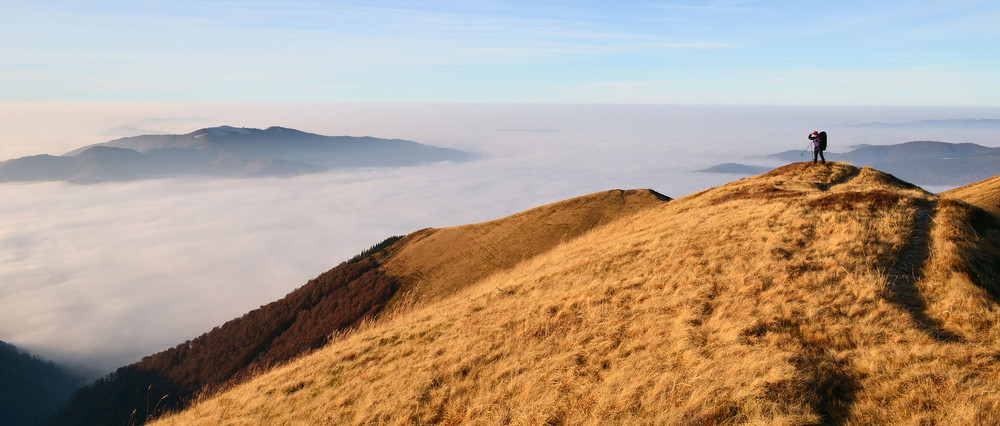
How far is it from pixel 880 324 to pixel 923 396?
3.45 meters

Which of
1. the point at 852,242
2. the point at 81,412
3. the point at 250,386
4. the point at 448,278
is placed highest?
the point at 852,242

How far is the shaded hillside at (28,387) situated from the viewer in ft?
382

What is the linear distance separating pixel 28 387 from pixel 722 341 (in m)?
192

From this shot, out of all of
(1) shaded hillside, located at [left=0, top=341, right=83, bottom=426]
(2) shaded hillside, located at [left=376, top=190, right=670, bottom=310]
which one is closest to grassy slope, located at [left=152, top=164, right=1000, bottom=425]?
(2) shaded hillside, located at [left=376, top=190, right=670, bottom=310]

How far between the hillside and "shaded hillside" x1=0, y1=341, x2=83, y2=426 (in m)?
87.6

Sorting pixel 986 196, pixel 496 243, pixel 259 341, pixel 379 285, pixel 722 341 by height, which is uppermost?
pixel 986 196

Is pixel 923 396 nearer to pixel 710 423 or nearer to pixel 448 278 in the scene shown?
pixel 710 423

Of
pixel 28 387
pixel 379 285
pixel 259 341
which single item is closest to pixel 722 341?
pixel 379 285

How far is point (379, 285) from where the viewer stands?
4284cm

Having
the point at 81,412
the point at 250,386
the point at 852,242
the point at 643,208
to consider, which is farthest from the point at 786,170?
the point at 81,412

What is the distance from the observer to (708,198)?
31.0m

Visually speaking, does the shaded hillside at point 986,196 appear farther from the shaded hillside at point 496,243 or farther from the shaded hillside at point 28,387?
the shaded hillside at point 28,387

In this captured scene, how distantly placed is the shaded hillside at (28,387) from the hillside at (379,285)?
87.6m

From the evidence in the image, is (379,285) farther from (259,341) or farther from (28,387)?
(28,387)
